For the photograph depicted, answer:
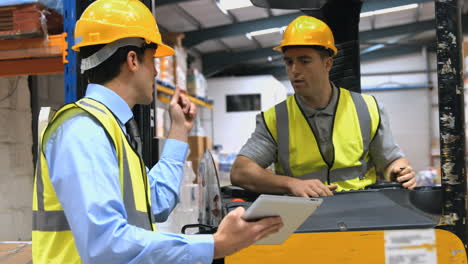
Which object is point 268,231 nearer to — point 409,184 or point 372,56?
point 409,184

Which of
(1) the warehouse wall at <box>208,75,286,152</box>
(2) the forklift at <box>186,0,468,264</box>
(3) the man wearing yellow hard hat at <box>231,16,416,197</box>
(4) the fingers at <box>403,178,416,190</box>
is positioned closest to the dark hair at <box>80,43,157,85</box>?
(2) the forklift at <box>186,0,468,264</box>

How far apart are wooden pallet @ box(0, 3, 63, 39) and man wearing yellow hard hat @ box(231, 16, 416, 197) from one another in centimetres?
135

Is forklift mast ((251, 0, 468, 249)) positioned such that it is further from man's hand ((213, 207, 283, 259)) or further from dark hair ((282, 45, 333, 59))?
dark hair ((282, 45, 333, 59))

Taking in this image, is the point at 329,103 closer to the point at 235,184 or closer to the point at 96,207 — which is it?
the point at 235,184

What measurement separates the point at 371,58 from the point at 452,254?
15.4m

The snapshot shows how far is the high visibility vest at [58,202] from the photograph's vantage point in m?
1.27

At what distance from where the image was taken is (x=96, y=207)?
1.14 metres

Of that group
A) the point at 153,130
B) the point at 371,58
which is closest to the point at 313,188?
the point at 153,130

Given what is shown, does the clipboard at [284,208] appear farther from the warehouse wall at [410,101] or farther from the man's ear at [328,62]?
the warehouse wall at [410,101]

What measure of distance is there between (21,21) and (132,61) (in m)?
1.64

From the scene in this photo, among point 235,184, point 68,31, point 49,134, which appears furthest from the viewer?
point 68,31

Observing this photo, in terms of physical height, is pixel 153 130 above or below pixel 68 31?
below

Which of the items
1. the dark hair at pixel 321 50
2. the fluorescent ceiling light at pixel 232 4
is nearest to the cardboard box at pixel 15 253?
the dark hair at pixel 321 50

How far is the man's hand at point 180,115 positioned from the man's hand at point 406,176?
3.23 ft
